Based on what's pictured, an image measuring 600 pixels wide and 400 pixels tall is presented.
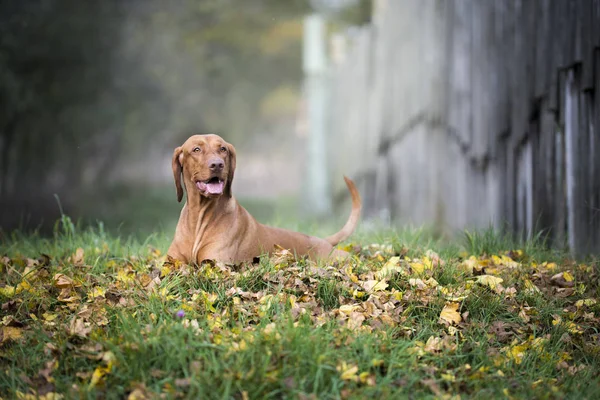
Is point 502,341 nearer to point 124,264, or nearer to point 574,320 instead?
point 574,320

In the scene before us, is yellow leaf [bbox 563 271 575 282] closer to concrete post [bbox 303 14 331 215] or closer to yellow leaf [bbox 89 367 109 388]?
yellow leaf [bbox 89 367 109 388]

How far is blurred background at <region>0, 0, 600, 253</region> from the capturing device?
5.48m

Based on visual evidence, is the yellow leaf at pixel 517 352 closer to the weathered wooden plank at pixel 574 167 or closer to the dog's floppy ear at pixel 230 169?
the weathered wooden plank at pixel 574 167

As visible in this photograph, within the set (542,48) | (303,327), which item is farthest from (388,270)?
(542,48)

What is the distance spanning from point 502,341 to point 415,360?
2.17ft

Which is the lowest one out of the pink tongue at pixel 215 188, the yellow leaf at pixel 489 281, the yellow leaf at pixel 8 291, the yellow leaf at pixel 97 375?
the yellow leaf at pixel 97 375

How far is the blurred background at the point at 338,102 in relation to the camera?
5484 millimetres

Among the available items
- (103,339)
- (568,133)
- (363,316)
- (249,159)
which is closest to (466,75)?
(568,133)

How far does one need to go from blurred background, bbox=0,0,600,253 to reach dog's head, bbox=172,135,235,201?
1.67 metres

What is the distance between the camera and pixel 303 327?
3396mm

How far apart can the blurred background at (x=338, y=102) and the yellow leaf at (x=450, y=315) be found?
1630 millimetres

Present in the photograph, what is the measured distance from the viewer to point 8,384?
3289 millimetres

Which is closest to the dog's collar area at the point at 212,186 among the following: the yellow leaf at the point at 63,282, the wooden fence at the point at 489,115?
the yellow leaf at the point at 63,282

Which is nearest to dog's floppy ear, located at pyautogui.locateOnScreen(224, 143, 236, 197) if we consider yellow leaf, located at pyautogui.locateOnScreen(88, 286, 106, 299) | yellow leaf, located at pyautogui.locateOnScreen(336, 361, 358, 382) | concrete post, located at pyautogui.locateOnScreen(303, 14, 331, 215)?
yellow leaf, located at pyautogui.locateOnScreen(88, 286, 106, 299)
